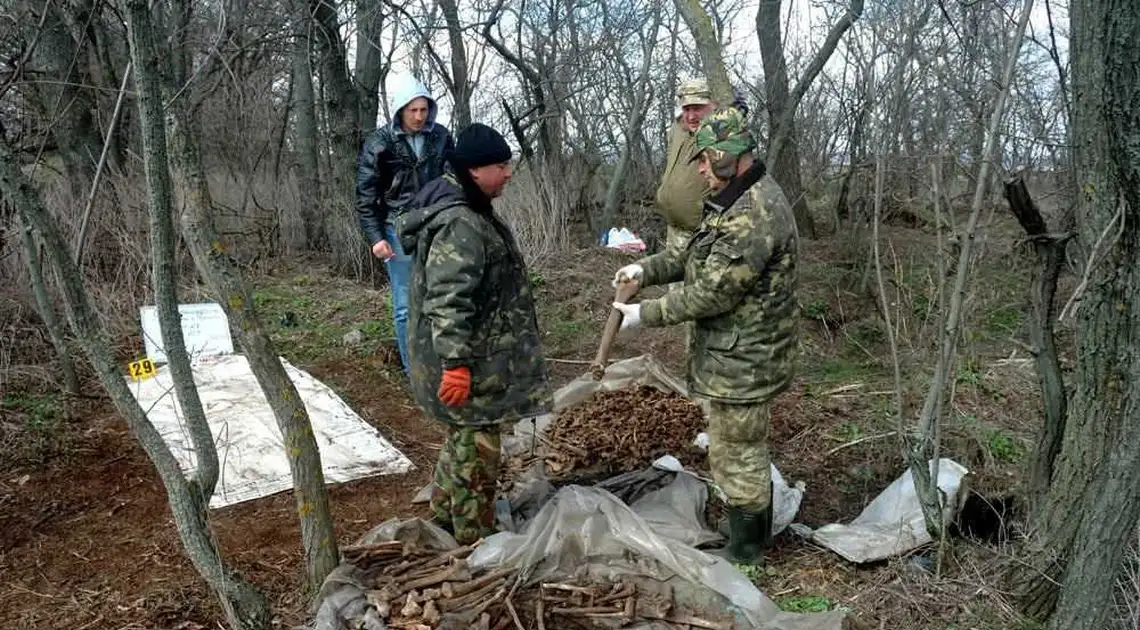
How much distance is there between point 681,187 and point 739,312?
5.18ft

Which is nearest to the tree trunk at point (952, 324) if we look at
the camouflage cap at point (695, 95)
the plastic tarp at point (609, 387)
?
the plastic tarp at point (609, 387)

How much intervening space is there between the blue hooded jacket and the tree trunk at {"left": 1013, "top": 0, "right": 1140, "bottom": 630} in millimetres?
3266

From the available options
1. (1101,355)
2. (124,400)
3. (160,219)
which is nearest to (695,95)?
(1101,355)

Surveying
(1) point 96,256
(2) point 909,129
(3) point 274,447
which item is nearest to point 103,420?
(3) point 274,447

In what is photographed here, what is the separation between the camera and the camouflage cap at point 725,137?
2867 millimetres

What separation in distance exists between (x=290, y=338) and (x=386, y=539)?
13.0 feet

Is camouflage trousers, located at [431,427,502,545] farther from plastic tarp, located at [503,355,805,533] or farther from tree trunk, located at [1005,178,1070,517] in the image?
tree trunk, located at [1005,178,1070,517]

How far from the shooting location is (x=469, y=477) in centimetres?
299

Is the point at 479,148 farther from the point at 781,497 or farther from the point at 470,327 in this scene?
the point at 781,497

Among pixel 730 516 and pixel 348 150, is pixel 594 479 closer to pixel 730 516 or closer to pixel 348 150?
pixel 730 516

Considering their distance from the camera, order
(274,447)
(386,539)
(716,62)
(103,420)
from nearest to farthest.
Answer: (386,539) → (274,447) → (103,420) → (716,62)

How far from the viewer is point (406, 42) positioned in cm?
844

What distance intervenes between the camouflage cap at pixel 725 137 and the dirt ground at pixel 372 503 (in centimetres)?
164

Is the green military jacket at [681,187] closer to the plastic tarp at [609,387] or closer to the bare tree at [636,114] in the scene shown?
the plastic tarp at [609,387]
